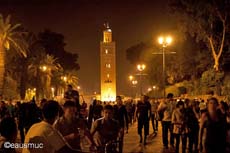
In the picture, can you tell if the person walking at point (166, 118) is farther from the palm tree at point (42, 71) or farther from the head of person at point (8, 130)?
the palm tree at point (42, 71)

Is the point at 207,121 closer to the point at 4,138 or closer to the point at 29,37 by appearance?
the point at 4,138

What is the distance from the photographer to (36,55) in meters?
68.5

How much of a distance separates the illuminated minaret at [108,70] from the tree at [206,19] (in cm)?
8360

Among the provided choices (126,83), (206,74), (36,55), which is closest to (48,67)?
(36,55)

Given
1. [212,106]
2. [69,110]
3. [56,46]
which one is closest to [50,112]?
[69,110]

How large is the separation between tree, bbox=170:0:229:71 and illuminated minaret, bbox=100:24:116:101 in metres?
83.6

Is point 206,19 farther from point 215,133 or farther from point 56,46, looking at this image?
point 56,46

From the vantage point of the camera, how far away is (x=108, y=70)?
13125cm

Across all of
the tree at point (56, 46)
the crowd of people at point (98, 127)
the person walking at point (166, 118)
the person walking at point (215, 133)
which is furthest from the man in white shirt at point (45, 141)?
the tree at point (56, 46)

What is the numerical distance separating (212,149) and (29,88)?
67.5 metres

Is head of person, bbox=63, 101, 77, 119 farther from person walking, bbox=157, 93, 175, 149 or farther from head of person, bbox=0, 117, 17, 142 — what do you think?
person walking, bbox=157, 93, 175, 149

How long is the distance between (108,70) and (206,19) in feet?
287

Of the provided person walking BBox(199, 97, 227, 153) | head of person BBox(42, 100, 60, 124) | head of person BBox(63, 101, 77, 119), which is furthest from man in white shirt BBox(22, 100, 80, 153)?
person walking BBox(199, 97, 227, 153)

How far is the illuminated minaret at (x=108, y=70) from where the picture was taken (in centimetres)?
13000
